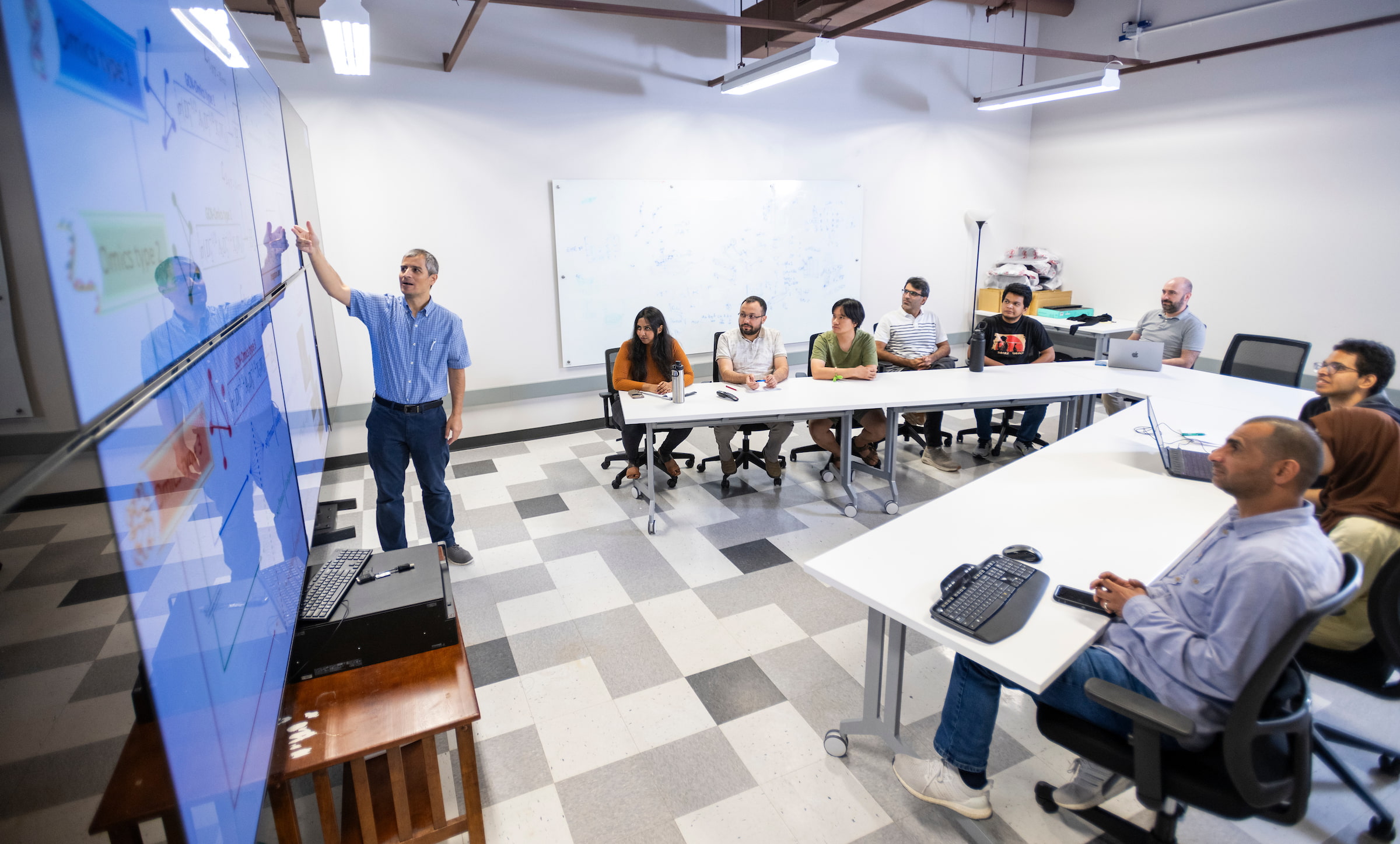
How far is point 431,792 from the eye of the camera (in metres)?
1.77

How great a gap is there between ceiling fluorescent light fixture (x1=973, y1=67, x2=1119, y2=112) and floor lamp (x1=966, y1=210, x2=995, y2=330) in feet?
3.57

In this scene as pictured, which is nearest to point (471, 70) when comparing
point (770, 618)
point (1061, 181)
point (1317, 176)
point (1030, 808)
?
point (770, 618)

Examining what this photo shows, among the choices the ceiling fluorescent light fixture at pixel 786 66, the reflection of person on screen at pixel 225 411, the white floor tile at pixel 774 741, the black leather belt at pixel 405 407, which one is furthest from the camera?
the ceiling fluorescent light fixture at pixel 786 66

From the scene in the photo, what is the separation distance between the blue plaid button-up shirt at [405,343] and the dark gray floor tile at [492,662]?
1119 mm

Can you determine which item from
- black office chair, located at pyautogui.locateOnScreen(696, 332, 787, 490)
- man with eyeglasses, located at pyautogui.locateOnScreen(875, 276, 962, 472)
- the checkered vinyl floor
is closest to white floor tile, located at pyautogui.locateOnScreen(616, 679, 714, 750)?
the checkered vinyl floor

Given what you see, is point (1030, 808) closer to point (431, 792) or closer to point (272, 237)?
point (431, 792)

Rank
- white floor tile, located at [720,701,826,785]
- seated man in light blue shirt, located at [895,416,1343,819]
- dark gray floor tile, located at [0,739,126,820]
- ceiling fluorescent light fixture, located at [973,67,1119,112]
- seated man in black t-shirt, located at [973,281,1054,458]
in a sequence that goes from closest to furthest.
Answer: dark gray floor tile, located at [0,739,126,820] < seated man in light blue shirt, located at [895,416,1343,819] < white floor tile, located at [720,701,826,785] < ceiling fluorescent light fixture, located at [973,67,1119,112] < seated man in black t-shirt, located at [973,281,1054,458]

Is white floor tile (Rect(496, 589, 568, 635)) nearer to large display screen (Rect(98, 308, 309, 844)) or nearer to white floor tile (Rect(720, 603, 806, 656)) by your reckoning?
white floor tile (Rect(720, 603, 806, 656))

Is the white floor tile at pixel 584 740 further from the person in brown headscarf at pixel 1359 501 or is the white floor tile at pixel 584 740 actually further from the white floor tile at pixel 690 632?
the person in brown headscarf at pixel 1359 501

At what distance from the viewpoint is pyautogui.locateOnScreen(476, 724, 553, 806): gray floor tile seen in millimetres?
2172

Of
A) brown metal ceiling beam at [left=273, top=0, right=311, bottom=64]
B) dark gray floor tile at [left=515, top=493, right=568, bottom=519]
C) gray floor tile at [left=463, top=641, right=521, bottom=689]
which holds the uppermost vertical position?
brown metal ceiling beam at [left=273, top=0, right=311, bottom=64]

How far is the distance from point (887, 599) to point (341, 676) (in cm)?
149

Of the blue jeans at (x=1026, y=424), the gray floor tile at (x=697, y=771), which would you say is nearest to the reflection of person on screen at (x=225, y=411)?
the gray floor tile at (x=697, y=771)

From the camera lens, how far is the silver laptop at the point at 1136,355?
4.47 meters
